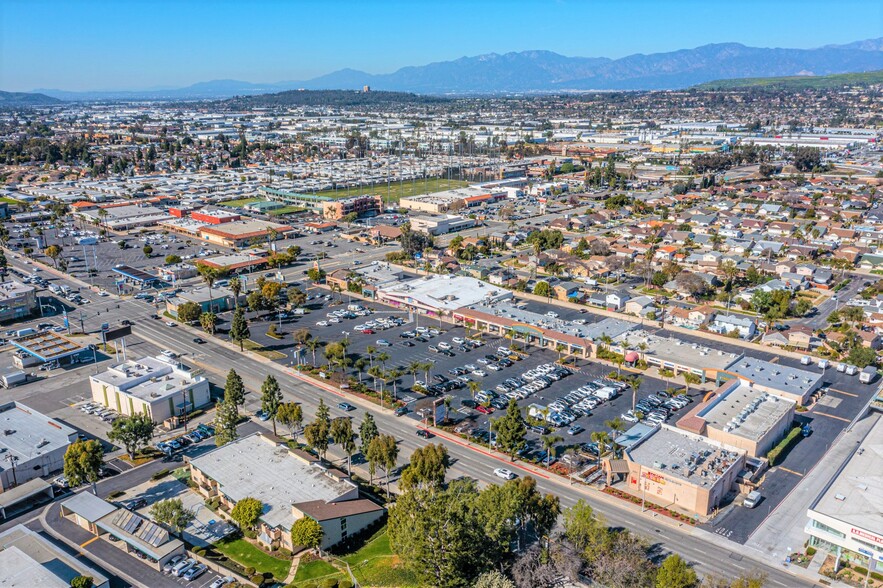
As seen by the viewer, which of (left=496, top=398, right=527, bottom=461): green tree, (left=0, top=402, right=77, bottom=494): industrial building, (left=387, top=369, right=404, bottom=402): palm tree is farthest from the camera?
(left=387, top=369, right=404, bottom=402): palm tree

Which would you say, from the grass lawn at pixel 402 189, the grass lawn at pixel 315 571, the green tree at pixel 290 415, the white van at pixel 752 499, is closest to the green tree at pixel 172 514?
the grass lawn at pixel 315 571

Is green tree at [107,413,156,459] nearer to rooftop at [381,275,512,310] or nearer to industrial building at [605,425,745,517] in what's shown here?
industrial building at [605,425,745,517]

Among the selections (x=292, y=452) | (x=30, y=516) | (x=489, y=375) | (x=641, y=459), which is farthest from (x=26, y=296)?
(x=641, y=459)

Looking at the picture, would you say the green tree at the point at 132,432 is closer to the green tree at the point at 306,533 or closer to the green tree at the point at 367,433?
the green tree at the point at 367,433

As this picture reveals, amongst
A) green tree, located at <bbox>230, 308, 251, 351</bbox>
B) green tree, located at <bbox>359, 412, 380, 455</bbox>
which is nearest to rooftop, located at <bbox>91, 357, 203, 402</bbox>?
green tree, located at <bbox>230, 308, 251, 351</bbox>

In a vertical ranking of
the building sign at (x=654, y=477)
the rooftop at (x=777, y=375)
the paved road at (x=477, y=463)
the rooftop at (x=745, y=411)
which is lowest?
the paved road at (x=477, y=463)

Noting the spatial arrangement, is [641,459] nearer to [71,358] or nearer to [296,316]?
[296,316]
